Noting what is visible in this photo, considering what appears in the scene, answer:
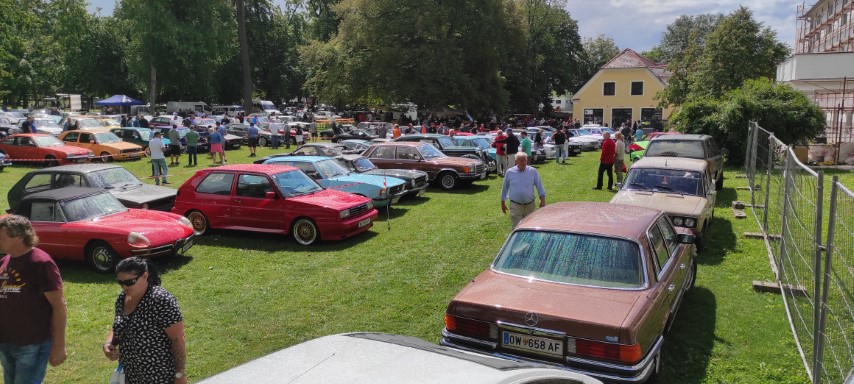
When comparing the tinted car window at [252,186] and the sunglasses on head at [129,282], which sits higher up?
the sunglasses on head at [129,282]

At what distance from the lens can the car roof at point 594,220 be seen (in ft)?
19.1

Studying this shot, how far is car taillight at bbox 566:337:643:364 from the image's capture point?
455cm

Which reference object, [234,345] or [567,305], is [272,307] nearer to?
[234,345]

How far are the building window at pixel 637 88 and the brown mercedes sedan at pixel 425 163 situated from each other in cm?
4191

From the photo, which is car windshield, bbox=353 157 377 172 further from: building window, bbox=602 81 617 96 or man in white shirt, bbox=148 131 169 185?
building window, bbox=602 81 617 96

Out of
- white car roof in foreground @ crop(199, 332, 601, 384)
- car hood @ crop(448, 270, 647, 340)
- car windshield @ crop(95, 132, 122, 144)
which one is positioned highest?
car windshield @ crop(95, 132, 122, 144)

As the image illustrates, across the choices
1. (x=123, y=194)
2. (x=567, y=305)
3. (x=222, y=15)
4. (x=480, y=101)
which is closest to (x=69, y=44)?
(x=222, y=15)

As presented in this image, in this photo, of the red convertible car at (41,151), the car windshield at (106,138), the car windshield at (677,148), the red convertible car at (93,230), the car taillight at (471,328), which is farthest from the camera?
the car windshield at (106,138)

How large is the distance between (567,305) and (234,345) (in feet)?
12.4

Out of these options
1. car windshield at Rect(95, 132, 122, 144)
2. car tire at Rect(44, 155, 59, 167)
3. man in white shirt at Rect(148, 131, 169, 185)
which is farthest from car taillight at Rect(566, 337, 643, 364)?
car windshield at Rect(95, 132, 122, 144)

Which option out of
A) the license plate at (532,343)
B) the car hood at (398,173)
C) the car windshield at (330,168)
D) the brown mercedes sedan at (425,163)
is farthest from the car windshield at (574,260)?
the brown mercedes sedan at (425,163)

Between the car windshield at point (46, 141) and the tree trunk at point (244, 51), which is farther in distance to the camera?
the tree trunk at point (244, 51)

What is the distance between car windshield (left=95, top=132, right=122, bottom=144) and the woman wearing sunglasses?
23234 mm

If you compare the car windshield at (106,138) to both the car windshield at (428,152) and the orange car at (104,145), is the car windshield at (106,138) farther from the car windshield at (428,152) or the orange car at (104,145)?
the car windshield at (428,152)
